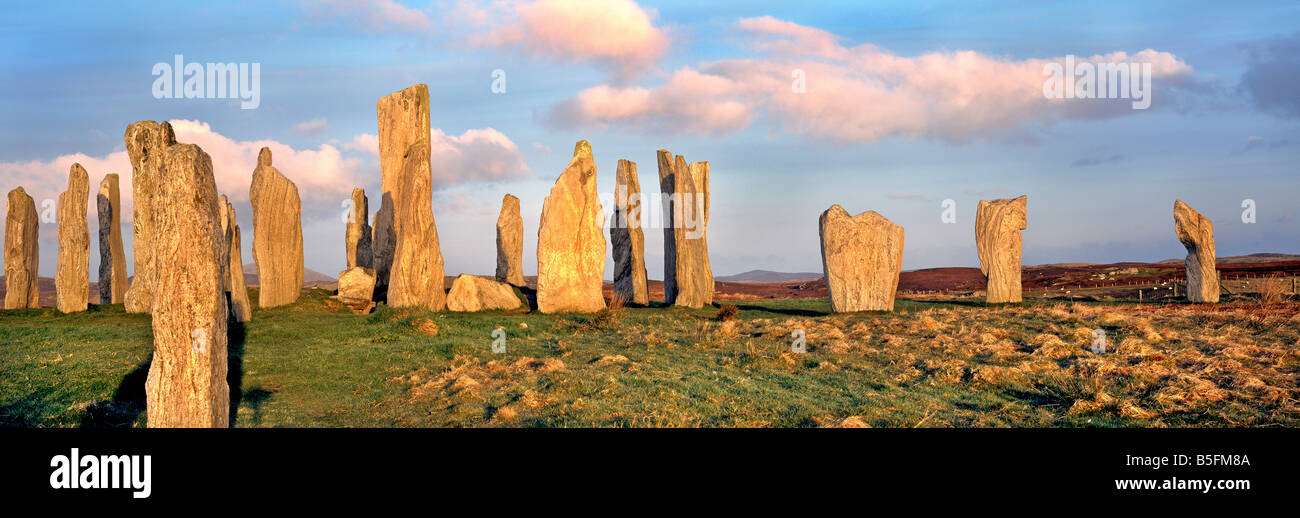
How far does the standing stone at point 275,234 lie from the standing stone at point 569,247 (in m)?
7.43

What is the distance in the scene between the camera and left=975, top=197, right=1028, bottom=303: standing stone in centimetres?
2472

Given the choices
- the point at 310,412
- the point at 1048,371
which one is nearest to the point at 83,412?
the point at 310,412

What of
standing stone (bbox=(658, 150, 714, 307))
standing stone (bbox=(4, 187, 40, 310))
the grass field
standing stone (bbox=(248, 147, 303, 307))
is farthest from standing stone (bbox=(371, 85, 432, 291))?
standing stone (bbox=(4, 187, 40, 310))

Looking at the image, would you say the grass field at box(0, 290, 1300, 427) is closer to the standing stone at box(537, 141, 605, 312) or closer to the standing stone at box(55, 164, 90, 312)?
the standing stone at box(537, 141, 605, 312)

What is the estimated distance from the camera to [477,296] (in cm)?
2381

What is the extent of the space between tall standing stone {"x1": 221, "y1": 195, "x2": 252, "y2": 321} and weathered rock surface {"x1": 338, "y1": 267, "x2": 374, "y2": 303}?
3.15m

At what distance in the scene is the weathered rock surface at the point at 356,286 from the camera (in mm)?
25109

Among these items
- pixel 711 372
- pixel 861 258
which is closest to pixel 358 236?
pixel 861 258

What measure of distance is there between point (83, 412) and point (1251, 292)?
32179 mm

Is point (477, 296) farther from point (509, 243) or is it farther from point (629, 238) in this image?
point (509, 243)

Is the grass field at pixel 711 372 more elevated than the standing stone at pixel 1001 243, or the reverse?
the standing stone at pixel 1001 243

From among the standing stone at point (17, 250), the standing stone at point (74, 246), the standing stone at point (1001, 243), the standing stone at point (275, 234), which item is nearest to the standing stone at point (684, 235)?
the standing stone at point (1001, 243)

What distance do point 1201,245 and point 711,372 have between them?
66.3 ft

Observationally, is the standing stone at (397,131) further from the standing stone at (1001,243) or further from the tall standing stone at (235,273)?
the standing stone at (1001,243)
